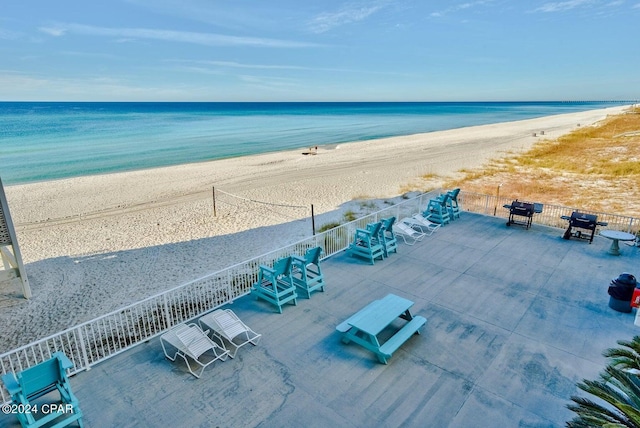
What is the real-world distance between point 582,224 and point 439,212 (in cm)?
376

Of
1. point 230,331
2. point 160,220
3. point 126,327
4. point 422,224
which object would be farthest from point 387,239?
point 160,220

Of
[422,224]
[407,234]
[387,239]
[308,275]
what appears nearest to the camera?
[308,275]

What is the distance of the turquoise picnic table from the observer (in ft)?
17.3

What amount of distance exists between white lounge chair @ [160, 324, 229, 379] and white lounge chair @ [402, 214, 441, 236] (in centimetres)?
668

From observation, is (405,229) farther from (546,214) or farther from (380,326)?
(546,214)

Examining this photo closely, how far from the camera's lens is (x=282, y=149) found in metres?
43.6

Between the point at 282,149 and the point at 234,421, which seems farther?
the point at 282,149

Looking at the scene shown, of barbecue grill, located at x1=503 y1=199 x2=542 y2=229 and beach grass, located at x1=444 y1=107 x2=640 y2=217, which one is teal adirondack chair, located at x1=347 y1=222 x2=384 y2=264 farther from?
beach grass, located at x1=444 y1=107 x2=640 y2=217

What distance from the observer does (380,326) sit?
5449mm

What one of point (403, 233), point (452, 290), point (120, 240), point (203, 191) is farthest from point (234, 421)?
point (203, 191)

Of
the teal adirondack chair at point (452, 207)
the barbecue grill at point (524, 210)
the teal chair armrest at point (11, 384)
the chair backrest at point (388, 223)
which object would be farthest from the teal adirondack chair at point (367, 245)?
the teal chair armrest at point (11, 384)

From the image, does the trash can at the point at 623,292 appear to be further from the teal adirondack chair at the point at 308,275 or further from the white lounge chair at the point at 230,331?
the white lounge chair at the point at 230,331

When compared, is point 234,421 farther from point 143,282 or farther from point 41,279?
point 41,279

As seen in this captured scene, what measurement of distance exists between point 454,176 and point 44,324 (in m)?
24.3
